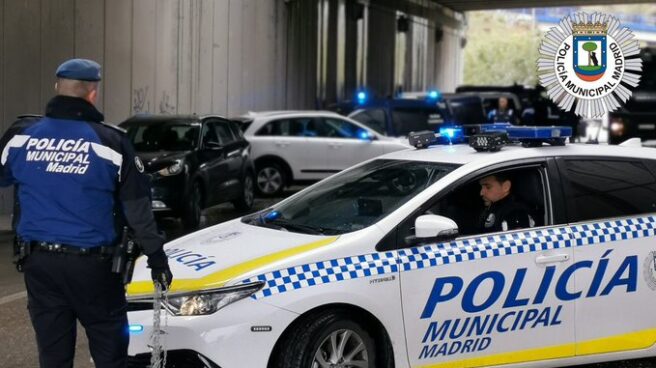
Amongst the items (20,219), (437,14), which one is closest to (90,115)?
(20,219)

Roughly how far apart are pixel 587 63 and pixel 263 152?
989 cm

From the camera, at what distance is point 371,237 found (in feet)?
16.3

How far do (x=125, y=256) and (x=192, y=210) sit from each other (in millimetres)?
8449

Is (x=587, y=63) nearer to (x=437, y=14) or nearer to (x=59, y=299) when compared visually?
(x=59, y=299)

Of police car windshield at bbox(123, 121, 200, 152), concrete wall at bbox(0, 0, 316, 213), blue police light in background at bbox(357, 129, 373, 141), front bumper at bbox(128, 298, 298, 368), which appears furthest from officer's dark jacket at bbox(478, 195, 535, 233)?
blue police light in background at bbox(357, 129, 373, 141)

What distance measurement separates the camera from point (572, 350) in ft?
17.7

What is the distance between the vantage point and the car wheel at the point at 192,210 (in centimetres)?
1258

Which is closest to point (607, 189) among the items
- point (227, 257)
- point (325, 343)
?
point (325, 343)

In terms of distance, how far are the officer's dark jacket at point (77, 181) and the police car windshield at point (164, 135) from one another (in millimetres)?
8776

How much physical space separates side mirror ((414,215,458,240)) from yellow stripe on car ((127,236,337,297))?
425 mm

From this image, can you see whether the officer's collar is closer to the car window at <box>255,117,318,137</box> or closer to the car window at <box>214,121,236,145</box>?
the car window at <box>214,121,236,145</box>

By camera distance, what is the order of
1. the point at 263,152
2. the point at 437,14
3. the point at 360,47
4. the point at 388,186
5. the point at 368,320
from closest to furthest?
the point at 368,320, the point at 388,186, the point at 263,152, the point at 360,47, the point at 437,14

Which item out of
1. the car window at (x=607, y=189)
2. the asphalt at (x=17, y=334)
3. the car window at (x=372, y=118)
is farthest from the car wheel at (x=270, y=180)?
the car window at (x=607, y=189)

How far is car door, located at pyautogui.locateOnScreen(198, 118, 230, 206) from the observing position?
43.7ft
